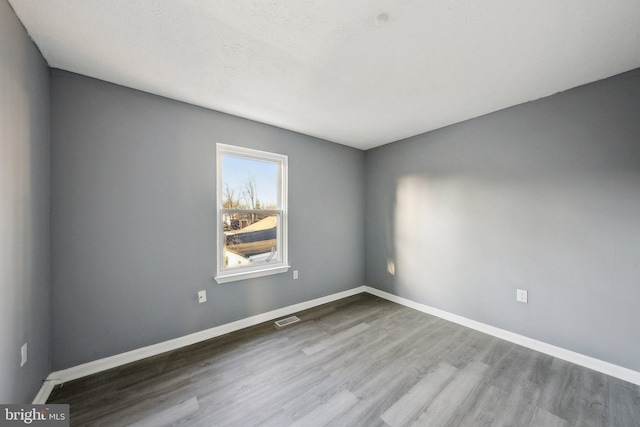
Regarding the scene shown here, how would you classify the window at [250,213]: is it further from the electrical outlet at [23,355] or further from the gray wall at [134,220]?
the electrical outlet at [23,355]

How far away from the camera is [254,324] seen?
2758 mm

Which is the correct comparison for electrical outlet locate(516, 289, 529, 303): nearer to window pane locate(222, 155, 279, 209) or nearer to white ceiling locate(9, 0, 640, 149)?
white ceiling locate(9, 0, 640, 149)

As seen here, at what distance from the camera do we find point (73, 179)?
73.3 inches

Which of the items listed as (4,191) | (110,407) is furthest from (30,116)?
(110,407)

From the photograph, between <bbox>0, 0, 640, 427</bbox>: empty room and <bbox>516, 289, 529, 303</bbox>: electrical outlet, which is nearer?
<bbox>0, 0, 640, 427</bbox>: empty room

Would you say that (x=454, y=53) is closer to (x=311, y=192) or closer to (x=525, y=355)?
(x=311, y=192)

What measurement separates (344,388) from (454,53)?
256 cm

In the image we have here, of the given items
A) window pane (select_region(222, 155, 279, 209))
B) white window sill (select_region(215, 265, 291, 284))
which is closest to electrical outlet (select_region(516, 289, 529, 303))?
white window sill (select_region(215, 265, 291, 284))

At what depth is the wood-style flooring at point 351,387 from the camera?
151 cm

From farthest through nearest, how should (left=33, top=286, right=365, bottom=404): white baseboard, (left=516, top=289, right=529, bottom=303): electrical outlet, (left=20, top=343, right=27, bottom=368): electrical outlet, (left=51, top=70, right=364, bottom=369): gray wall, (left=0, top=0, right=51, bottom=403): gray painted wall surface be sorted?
(left=516, top=289, right=529, bottom=303): electrical outlet
(left=51, top=70, right=364, bottom=369): gray wall
(left=33, top=286, right=365, bottom=404): white baseboard
(left=20, top=343, right=27, bottom=368): electrical outlet
(left=0, top=0, right=51, bottom=403): gray painted wall surface

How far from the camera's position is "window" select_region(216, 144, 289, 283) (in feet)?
8.64

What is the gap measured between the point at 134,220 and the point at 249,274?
4.04 feet

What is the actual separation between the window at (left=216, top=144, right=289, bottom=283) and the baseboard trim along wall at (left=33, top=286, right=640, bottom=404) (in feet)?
1.79

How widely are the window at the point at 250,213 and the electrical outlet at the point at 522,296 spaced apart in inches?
99.9
